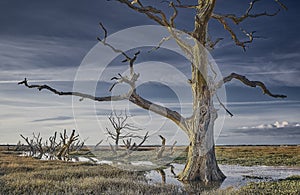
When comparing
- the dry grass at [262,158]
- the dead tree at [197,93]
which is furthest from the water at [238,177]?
the dry grass at [262,158]

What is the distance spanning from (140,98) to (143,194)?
8.62m

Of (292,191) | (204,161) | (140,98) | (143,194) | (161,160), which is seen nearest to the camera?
(143,194)

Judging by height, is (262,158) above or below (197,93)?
below

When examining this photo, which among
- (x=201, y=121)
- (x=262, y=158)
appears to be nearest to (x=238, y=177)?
(x=201, y=121)

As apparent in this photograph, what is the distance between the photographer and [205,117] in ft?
66.4

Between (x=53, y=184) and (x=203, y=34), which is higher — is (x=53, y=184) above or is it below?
below

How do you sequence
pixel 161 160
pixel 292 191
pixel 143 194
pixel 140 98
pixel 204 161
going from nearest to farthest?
pixel 143 194 → pixel 292 191 → pixel 204 161 → pixel 140 98 → pixel 161 160

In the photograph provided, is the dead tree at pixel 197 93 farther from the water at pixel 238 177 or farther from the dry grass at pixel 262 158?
the dry grass at pixel 262 158

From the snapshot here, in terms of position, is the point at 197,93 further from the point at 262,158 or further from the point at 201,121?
the point at 262,158

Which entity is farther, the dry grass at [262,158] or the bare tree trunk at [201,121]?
the dry grass at [262,158]

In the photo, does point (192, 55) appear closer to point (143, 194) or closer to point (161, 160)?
point (143, 194)

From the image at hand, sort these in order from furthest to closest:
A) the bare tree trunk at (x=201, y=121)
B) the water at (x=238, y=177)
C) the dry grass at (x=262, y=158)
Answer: the dry grass at (x=262, y=158) → the bare tree trunk at (x=201, y=121) → the water at (x=238, y=177)

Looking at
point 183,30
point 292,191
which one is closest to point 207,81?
point 183,30

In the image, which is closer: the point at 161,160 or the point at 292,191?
the point at 292,191
